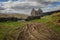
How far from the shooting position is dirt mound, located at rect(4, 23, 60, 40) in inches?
294

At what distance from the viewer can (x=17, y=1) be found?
27.5 ft

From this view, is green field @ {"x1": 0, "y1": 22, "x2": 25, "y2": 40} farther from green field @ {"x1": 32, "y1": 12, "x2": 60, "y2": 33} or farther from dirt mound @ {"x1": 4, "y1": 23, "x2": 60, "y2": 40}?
green field @ {"x1": 32, "y1": 12, "x2": 60, "y2": 33}

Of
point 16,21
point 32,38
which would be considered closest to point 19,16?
point 16,21

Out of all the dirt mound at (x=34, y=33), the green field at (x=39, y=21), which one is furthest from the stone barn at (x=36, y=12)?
the dirt mound at (x=34, y=33)

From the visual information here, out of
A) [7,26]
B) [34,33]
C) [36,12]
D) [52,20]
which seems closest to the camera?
[34,33]

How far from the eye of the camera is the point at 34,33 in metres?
7.57

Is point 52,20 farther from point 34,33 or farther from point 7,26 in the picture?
point 7,26

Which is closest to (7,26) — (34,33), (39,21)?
(34,33)

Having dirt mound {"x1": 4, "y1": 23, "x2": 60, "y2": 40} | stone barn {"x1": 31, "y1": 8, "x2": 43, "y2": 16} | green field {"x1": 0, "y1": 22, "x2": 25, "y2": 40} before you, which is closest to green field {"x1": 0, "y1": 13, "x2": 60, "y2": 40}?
green field {"x1": 0, "y1": 22, "x2": 25, "y2": 40}

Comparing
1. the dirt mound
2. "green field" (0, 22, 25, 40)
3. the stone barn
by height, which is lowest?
the dirt mound

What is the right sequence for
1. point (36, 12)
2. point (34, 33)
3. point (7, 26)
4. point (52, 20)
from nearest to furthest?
1. point (34, 33)
2. point (7, 26)
3. point (52, 20)
4. point (36, 12)

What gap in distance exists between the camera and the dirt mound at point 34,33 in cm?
748

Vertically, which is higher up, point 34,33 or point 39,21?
point 39,21

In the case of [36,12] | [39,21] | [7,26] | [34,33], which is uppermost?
[36,12]
